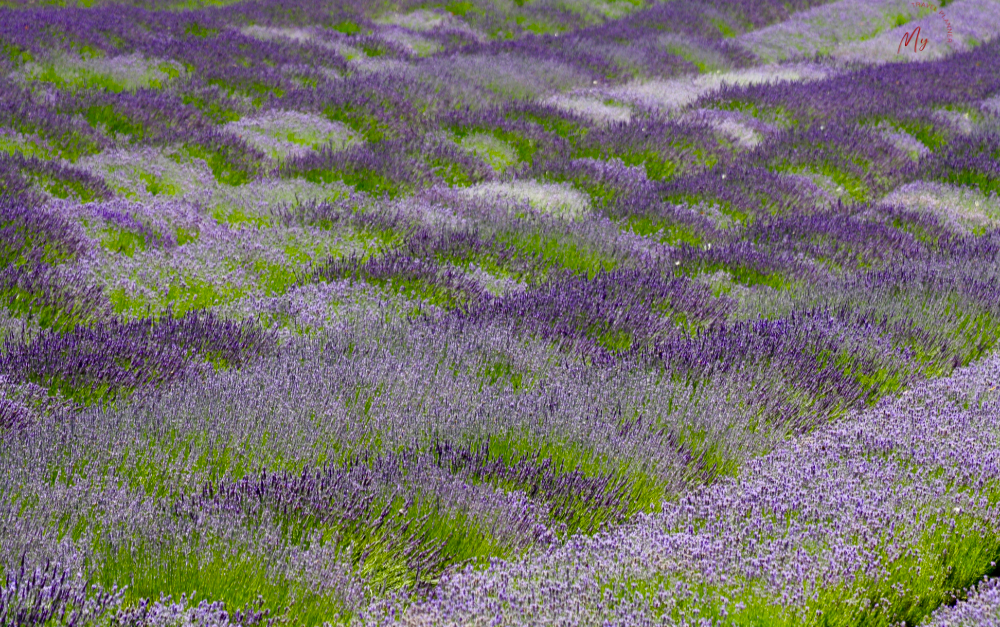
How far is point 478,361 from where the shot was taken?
3232mm

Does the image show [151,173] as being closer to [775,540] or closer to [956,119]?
[775,540]

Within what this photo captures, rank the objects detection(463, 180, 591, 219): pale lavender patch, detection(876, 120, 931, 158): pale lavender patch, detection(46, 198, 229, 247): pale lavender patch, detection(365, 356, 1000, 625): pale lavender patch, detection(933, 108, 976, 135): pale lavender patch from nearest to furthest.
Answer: detection(365, 356, 1000, 625): pale lavender patch < detection(46, 198, 229, 247): pale lavender patch < detection(463, 180, 591, 219): pale lavender patch < detection(876, 120, 931, 158): pale lavender patch < detection(933, 108, 976, 135): pale lavender patch

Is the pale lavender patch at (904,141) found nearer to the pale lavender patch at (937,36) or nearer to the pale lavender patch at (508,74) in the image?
the pale lavender patch at (508,74)

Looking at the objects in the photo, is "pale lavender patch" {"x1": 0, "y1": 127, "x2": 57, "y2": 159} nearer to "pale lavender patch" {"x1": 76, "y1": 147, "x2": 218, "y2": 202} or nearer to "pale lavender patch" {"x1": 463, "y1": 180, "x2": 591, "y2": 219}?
"pale lavender patch" {"x1": 76, "y1": 147, "x2": 218, "y2": 202}

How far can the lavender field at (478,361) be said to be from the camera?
2102 mm

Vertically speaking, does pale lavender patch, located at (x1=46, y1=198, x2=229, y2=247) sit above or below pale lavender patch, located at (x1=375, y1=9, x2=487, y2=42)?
below

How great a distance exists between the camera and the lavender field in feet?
6.89

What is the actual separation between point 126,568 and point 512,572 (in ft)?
3.18

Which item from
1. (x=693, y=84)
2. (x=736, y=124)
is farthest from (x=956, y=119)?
(x=693, y=84)

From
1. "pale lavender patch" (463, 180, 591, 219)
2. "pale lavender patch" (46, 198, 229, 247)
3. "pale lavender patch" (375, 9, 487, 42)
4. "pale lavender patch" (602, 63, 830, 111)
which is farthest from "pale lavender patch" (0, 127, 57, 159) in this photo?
"pale lavender patch" (375, 9, 487, 42)

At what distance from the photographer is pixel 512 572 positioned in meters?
2.15

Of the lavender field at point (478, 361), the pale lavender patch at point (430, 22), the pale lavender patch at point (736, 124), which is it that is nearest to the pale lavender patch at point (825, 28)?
the pale lavender patch at point (430, 22)

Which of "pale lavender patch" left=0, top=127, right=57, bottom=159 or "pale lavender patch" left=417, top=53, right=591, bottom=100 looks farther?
"pale lavender patch" left=417, top=53, right=591, bottom=100

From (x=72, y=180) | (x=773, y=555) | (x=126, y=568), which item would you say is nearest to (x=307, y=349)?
(x=126, y=568)
